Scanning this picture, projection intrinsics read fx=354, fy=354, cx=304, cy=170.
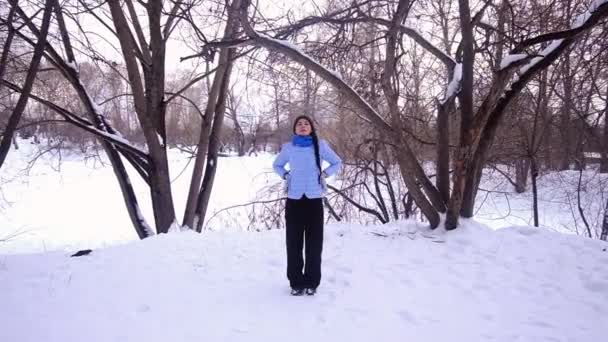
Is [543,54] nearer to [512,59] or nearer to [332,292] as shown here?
[512,59]

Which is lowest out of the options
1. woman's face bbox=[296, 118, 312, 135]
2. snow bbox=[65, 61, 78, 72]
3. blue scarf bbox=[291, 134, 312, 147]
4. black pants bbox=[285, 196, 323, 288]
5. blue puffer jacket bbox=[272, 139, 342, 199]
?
black pants bbox=[285, 196, 323, 288]

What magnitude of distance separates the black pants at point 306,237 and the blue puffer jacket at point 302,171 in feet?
0.25

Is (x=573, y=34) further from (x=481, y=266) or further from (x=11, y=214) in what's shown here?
(x=11, y=214)

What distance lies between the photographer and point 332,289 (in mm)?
3307

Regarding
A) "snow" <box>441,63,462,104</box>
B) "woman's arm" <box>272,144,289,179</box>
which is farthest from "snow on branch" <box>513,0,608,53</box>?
"woman's arm" <box>272,144,289,179</box>

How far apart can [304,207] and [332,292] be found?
2.68 ft

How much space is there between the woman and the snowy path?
0.21 metres

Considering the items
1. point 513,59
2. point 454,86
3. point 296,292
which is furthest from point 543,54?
point 296,292

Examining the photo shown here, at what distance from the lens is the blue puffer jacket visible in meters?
3.29

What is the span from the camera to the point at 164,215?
6527 mm

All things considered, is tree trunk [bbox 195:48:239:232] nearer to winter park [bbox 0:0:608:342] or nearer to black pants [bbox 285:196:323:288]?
winter park [bbox 0:0:608:342]

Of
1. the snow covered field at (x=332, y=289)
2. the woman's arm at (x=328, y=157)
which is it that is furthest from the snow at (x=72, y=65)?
the woman's arm at (x=328, y=157)

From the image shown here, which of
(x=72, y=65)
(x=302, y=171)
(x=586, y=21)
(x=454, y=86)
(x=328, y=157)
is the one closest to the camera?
(x=302, y=171)

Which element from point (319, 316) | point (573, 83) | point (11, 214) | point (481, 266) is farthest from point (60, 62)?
point (11, 214)
